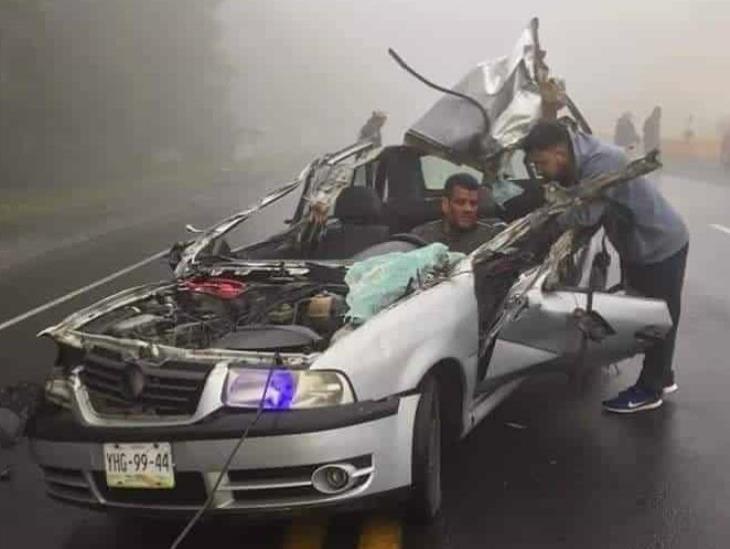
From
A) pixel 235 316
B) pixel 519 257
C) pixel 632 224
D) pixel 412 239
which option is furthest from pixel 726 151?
pixel 235 316

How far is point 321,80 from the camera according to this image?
7081cm

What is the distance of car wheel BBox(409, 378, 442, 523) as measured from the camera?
409cm

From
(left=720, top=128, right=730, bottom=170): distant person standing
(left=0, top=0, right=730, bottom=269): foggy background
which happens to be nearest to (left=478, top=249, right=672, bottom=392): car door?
(left=0, top=0, right=730, bottom=269): foggy background

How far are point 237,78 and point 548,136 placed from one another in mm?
46433

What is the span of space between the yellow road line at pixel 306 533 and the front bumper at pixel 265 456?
33cm

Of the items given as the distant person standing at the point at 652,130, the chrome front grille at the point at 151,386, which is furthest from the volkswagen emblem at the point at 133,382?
the distant person standing at the point at 652,130

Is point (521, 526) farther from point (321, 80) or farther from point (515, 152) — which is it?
point (321, 80)

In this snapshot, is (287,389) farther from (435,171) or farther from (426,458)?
(435,171)

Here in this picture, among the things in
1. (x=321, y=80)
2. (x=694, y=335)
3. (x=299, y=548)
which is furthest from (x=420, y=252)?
(x=321, y=80)

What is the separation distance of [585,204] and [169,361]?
8.23 ft

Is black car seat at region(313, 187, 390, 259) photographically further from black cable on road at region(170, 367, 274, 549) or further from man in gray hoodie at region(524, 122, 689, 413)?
black cable on road at region(170, 367, 274, 549)

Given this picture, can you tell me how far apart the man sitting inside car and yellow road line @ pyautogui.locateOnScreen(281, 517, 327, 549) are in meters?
1.93

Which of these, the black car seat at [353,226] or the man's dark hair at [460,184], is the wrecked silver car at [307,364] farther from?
the man's dark hair at [460,184]

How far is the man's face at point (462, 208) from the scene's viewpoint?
5.87 metres
